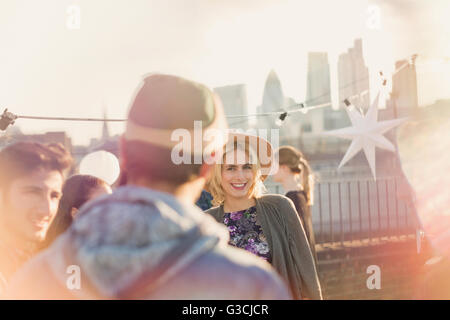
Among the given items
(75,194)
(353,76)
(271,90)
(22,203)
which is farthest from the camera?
(353,76)

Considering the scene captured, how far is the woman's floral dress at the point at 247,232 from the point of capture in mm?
2270

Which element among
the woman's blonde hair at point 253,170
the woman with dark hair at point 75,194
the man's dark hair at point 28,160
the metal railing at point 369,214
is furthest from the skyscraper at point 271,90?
the man's dark hair at point 28,160

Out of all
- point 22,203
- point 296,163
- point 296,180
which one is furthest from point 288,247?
point 22,203

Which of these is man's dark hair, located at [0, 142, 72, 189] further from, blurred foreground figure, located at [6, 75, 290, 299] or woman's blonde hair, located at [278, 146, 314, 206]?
woman's blonde hair, located at [278, 146, 314, 206]

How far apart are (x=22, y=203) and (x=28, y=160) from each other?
0.17 meters

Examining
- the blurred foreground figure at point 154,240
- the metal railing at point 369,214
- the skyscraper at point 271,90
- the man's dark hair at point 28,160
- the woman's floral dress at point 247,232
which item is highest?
the skyscraper at point 271,90

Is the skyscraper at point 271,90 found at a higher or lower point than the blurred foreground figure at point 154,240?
higher

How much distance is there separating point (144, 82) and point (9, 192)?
1.06 metres

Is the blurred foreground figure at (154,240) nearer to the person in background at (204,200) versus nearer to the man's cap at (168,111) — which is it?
the man's cap at (168,111)

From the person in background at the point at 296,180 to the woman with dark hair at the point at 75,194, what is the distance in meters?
1.39

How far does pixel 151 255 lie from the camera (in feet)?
3.05

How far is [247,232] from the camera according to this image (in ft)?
7.61

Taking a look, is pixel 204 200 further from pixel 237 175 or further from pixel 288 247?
pixel 288 247

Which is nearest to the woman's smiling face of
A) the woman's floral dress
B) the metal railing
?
the woman's floral dress
